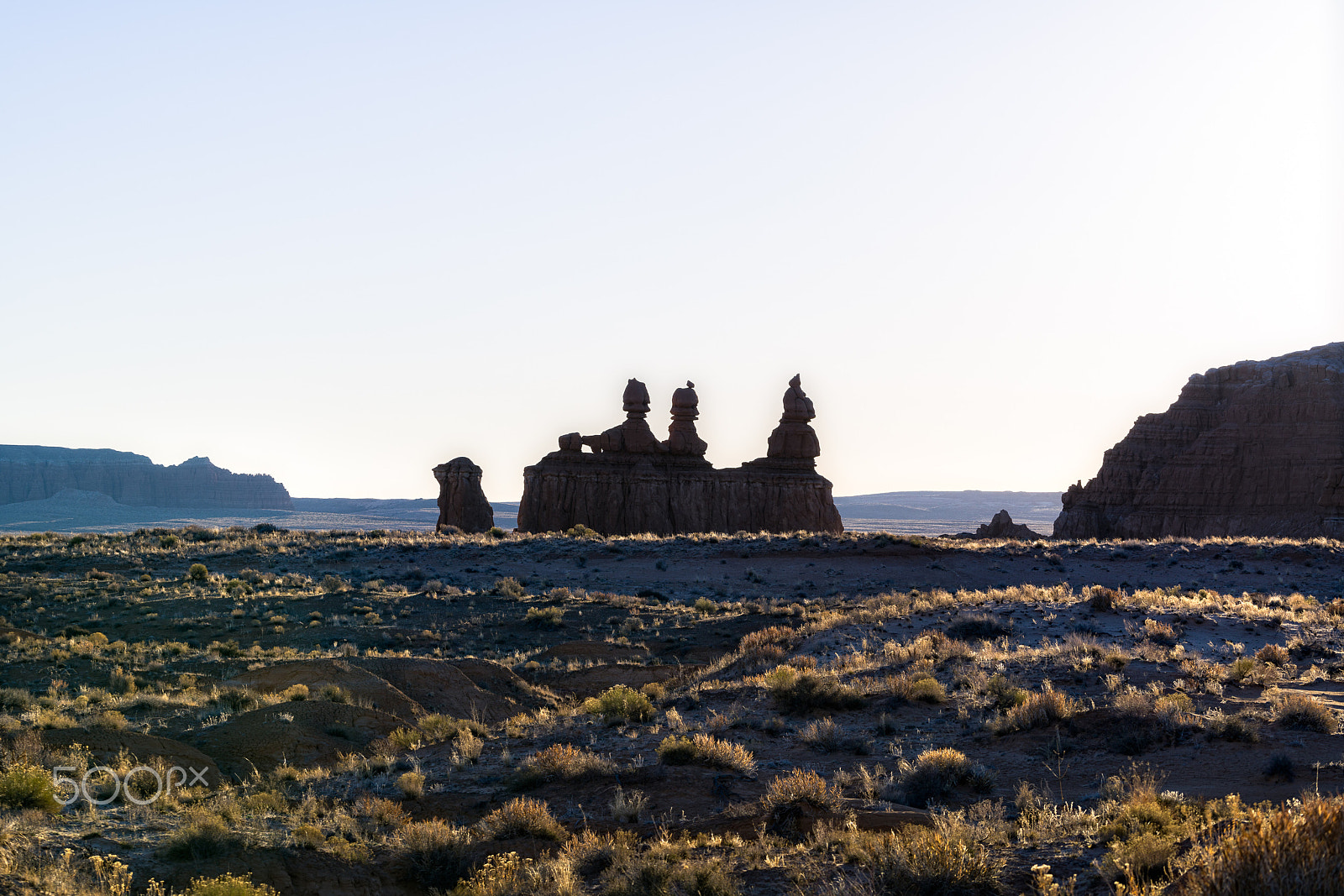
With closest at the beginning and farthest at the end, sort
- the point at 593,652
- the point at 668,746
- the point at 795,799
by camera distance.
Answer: the point at 795,799 → the point at 668,746 → the point at 593,652

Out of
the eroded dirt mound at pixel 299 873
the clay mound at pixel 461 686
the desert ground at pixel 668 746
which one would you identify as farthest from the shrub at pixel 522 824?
the clay mound at pixel 461 686

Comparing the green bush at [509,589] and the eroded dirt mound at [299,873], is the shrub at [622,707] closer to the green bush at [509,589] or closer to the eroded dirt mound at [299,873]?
the eroded dirt mound at [299,873]

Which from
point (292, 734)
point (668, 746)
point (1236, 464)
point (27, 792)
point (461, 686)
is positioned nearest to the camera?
point (27, 792)

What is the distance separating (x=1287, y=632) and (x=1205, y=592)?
28.9ft

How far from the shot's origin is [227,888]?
7.42 m

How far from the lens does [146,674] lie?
21.3 metres

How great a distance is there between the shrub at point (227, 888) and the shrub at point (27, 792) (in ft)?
10.5

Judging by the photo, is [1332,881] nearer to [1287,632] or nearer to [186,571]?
[1287,632]

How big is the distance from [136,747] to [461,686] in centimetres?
771

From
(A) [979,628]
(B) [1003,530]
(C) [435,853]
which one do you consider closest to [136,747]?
(C) [435,853]

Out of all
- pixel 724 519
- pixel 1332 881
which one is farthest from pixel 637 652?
pixel 724 519

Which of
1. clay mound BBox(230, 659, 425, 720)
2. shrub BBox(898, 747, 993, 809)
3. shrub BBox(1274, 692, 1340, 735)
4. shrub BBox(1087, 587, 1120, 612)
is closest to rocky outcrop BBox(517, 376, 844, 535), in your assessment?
shrub BBox(1087, 587, 1120, 612)

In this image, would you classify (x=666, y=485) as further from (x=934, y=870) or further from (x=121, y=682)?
(x=934, y=870)

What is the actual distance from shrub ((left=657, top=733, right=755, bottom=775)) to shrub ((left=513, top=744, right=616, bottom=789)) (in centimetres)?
67
